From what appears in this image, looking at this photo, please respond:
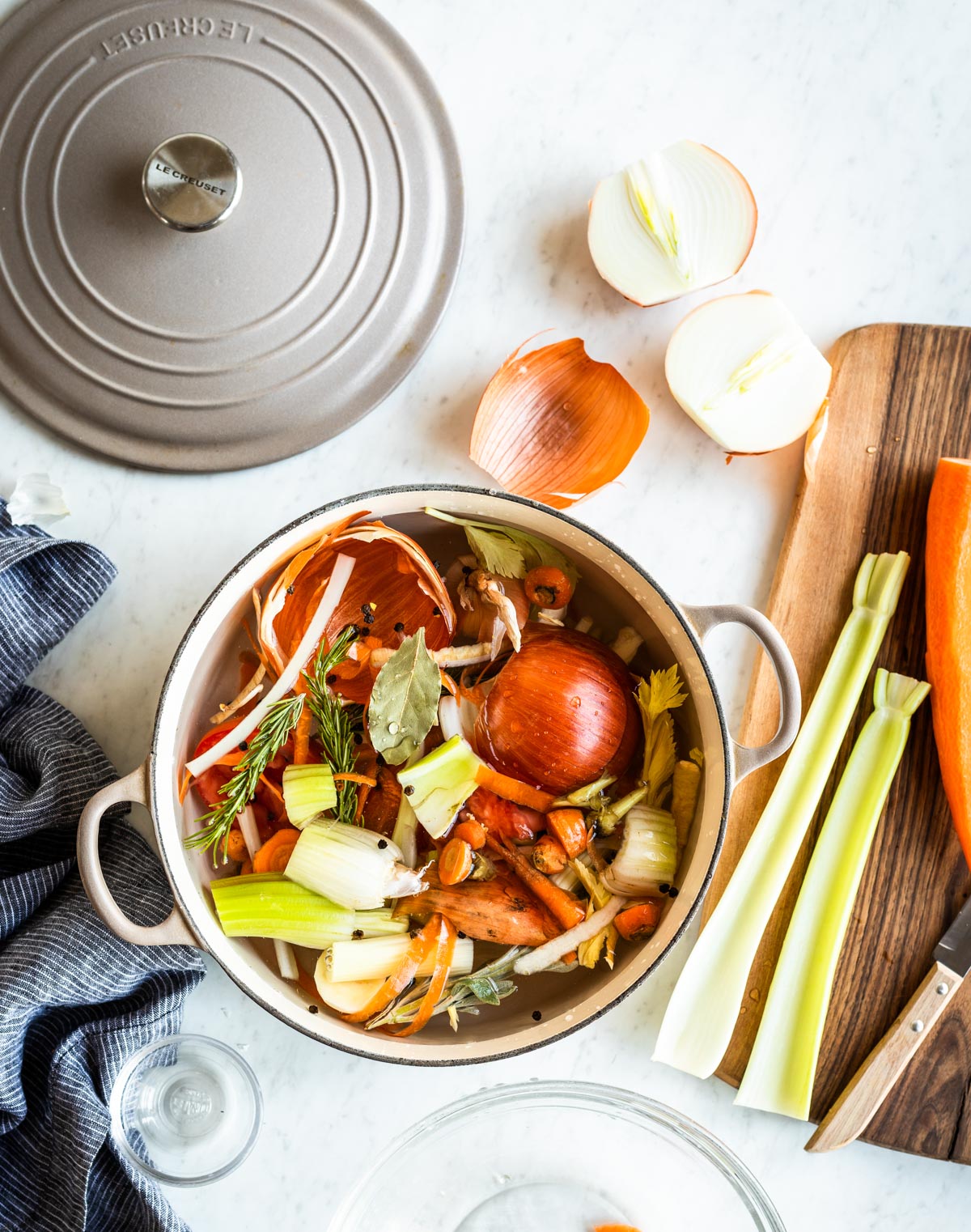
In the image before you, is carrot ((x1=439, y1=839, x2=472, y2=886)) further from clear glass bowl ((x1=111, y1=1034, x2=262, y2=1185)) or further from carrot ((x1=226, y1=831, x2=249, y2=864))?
clear glass bowl ((x1=111, y1=1034, x2=262, y2=1185))

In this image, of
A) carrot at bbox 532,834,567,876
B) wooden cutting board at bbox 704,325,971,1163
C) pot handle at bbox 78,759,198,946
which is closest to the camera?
pot handle at bbox 78,759,198,946

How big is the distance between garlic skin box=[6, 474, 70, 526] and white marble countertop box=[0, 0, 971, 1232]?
0.06 feet

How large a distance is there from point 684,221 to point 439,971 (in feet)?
2.68

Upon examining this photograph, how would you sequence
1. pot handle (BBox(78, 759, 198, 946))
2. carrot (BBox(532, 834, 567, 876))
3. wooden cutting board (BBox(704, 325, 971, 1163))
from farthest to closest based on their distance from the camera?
wooden cutting board (BBox(704, 325, 971, 1163)), carrot (BBox(532, 834, 567, 876)), pot handle (BBox(78, 759, 198, 946))

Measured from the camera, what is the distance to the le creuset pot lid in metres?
1.04

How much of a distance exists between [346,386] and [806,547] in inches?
21.0

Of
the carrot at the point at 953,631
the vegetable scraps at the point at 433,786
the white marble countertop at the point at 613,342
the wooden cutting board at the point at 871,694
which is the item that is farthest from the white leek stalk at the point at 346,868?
the carrot at the point at 953,631

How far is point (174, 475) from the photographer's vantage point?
3.59ft

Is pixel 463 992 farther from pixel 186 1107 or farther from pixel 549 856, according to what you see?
pixel 186 1107

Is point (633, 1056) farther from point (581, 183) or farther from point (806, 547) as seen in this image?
point (581, 183)

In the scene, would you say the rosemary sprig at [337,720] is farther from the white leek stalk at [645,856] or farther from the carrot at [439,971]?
the white leek stalk at [645,856]

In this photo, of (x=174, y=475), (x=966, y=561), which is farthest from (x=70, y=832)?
(x=966, y=561)

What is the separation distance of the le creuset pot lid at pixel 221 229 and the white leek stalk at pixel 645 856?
53 cm

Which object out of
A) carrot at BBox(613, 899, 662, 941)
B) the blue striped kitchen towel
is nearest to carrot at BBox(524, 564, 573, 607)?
carrot at BBox(613, 899, 662, 941)
